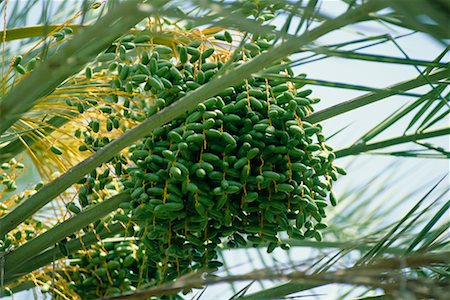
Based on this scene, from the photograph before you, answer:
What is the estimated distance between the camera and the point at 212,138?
6.16 ft

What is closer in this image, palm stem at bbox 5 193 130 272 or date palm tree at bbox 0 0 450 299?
date palm tree at bbox 0 0 450 299

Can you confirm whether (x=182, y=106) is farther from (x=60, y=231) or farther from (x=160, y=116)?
(x=60, y=231)

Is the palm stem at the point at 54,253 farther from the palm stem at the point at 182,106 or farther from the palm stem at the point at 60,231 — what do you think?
the palm stem at the point at 182,106

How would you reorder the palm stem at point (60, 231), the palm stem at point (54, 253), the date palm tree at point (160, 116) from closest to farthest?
the date palm tree at point (160, 116) < the palm stem at point (60, 231) < the palm stem at point (54, 253)

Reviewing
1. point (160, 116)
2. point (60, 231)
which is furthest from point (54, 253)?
point (160, 116)

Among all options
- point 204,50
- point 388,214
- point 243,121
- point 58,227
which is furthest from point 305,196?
point 388,214

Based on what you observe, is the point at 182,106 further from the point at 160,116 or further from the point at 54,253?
the point at 54,253

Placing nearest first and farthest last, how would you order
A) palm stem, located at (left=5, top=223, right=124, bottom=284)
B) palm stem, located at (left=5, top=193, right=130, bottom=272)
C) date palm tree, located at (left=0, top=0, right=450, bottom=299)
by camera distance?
date palm tree, located at (left=0, top=0, right=450, bottom=299) < palm stem, located at (left=5, top=193, right=130, bottom=272) < palm stem, located at (left=5, top=223, right=124, bottom=284)

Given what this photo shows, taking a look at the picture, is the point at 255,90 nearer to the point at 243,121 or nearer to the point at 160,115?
the point at 243,121

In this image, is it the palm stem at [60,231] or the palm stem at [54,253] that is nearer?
the palm stem at [60,231]

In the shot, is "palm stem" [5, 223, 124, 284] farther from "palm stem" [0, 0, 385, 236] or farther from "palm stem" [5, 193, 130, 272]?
"palm stem" [0, 0, 385, 236]

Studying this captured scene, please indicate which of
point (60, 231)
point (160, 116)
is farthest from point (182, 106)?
point (60, 231)

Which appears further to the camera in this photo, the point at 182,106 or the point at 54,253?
the point at 54,253

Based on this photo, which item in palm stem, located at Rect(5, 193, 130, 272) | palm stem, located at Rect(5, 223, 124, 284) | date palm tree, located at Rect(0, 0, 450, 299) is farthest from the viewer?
palm stem, located at Rect(5, 223, 124, 284)
